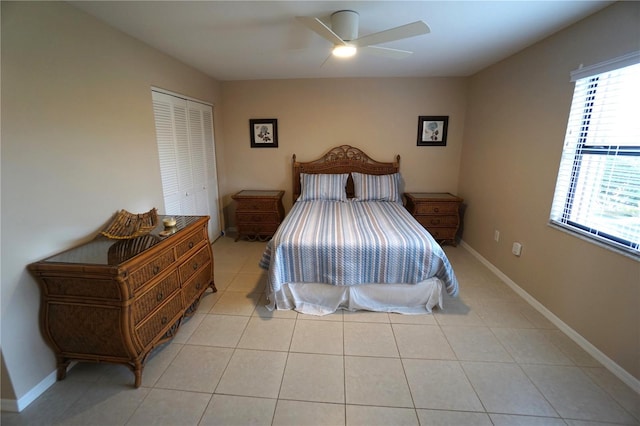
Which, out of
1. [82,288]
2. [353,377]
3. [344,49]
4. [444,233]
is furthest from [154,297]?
[444,233]

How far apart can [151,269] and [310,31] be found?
211cm

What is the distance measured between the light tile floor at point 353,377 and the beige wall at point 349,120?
231 centimetres

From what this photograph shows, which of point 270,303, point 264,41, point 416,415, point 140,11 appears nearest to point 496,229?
point 416,415

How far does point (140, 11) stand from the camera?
6.13ft

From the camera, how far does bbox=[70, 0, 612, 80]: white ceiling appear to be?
1807 millimetres

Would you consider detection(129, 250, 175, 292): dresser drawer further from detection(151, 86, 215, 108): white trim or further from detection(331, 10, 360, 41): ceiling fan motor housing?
detection(331, 10, 360, 41): ceiling fan motor housing

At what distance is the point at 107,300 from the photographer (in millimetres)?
1531

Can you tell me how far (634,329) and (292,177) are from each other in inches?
143

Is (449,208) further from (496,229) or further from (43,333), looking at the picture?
(43,333)

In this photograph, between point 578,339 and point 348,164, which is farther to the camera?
point 348,164

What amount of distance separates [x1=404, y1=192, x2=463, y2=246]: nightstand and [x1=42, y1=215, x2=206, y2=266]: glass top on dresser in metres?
2.91

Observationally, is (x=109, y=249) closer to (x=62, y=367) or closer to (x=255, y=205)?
(x=62, y=367)

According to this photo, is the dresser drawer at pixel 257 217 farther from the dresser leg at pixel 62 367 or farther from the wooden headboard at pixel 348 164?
the dresser leg at pixel 62 367

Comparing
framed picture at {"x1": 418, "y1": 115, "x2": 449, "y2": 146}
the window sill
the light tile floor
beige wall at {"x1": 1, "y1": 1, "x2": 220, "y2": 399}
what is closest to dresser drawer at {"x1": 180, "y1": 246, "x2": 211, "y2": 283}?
the light tile floor
